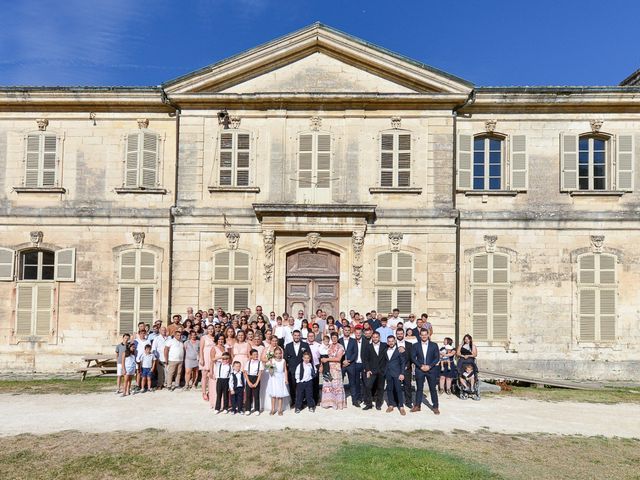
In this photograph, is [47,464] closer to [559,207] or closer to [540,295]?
[540,295]

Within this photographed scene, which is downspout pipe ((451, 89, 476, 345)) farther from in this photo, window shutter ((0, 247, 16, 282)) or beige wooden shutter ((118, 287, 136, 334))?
window shutter ((0, 247, 16, 282))

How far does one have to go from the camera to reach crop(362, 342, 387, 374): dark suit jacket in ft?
34.0

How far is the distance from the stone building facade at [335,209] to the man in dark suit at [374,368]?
14.5 feet

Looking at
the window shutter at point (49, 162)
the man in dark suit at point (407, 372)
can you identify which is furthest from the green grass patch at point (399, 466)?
the window shutter at point (49, 162)

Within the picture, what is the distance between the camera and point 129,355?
454 inches

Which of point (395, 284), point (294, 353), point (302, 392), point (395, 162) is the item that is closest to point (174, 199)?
point (395, 162)

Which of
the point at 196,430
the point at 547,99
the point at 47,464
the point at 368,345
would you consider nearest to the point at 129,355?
the point at 196,430

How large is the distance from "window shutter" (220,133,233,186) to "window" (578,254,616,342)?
10.5 meters

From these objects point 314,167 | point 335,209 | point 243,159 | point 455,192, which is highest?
point 243,159

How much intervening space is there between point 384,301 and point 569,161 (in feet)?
22.5

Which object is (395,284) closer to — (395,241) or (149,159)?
A: (395,241)

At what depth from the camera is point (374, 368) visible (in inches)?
408

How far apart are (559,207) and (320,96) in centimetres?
769

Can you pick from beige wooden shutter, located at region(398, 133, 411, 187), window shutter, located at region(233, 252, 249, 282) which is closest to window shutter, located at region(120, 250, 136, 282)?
window shutter, located at region(233, 252, 249, 282)
